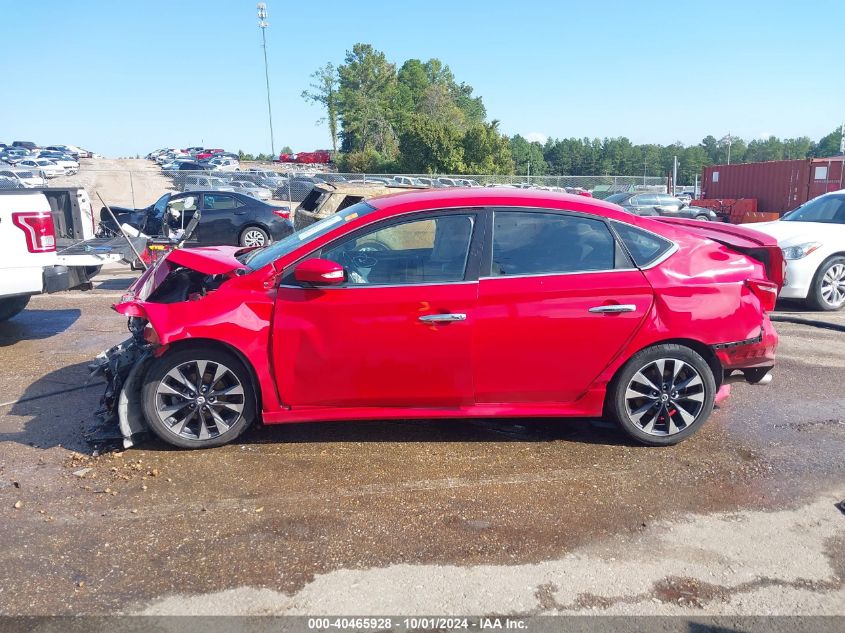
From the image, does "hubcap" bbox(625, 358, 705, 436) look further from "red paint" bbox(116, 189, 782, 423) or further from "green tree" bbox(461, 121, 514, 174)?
"green tree" bbox(461, 121, 514, 174)

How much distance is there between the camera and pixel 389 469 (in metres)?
→ 4.25

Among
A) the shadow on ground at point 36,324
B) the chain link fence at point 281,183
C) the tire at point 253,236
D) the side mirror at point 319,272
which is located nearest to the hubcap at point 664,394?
the side mirror at point 319,272

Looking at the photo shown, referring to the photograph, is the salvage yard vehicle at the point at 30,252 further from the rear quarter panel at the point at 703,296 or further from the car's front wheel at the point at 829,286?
the car's front wheel at the point at 829,286

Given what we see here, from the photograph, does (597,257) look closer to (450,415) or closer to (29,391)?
(450,415)

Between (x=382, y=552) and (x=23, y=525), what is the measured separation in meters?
1.89

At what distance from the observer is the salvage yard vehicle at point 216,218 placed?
45.7 feet

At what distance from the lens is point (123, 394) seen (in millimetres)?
4336

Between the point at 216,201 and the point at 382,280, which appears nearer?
the point at 382,280

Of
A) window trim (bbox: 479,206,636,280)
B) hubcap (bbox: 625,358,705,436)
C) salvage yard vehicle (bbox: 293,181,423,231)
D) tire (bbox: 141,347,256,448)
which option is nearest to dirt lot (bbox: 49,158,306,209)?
salvage yard vehicle (bbox: 293,181,423,231)

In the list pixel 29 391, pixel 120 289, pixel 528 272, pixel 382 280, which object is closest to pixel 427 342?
pixel 382 280

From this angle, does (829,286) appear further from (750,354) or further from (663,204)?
(663,204)

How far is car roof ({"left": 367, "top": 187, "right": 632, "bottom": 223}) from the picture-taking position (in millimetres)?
4449

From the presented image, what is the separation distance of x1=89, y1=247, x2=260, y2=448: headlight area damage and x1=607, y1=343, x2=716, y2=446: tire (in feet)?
8.49

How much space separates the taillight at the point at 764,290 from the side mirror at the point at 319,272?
2.71m
